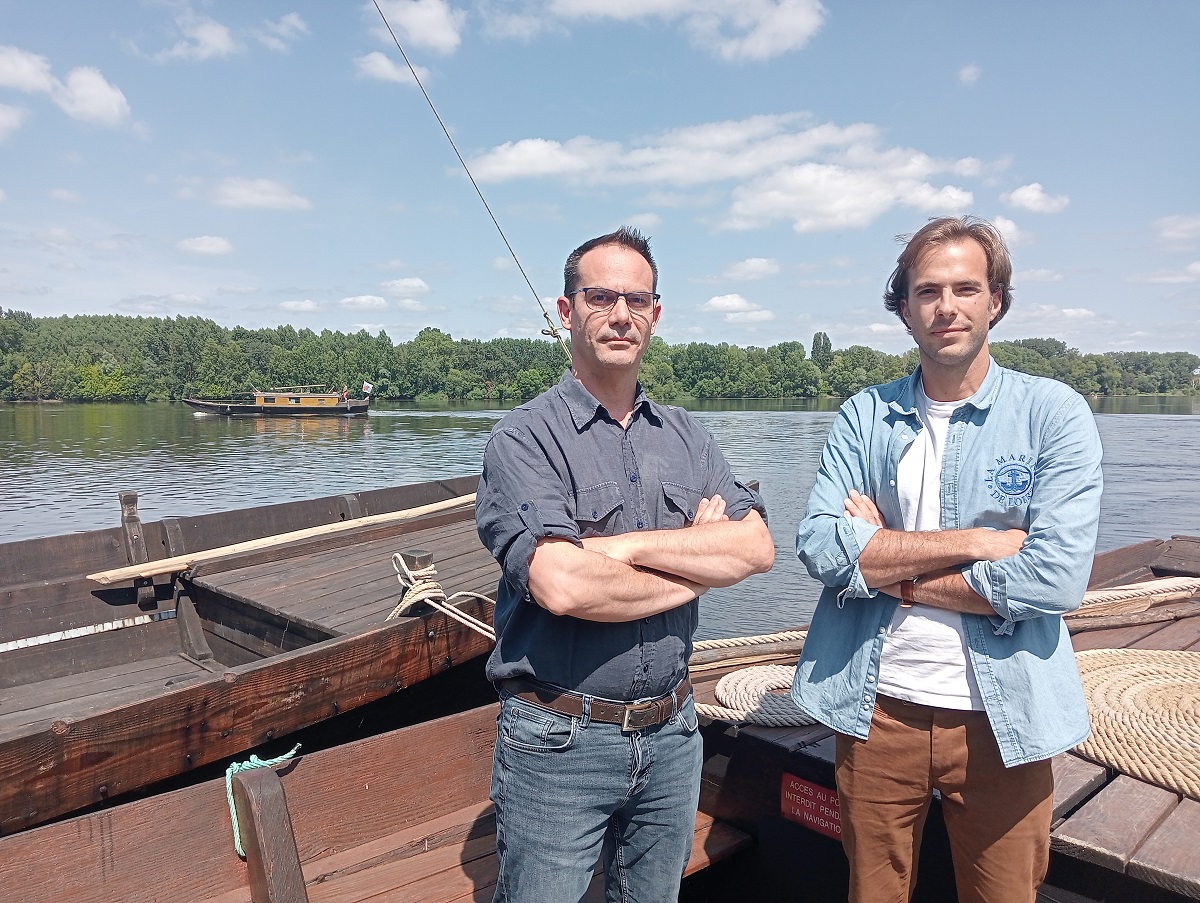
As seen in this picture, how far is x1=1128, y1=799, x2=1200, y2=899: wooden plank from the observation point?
6.95ft

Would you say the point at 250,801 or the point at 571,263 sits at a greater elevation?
the point at 571,263

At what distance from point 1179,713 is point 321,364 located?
299 ft

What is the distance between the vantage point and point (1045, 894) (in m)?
2.41

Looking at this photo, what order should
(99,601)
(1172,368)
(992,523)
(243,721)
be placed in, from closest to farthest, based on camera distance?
1. (992,523)
2. (243,721)
3. (99,601)
4. (1172,368)

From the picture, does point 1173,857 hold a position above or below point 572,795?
below

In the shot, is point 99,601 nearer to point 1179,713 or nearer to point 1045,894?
point 1045,894

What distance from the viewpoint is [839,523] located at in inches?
91.4

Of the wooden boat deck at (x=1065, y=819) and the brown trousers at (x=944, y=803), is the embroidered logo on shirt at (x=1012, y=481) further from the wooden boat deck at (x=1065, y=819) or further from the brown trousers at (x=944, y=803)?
the wooden boat deck at (x=1065, y=819)

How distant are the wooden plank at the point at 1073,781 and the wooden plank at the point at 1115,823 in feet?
0.09

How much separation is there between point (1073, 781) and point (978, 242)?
5.50 ft

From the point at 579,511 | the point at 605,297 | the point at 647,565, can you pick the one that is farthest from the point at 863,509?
the point at 605,297

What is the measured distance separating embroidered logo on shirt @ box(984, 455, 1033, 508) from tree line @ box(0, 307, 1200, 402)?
7014cm

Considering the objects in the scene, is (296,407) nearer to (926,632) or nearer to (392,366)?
(392,366)

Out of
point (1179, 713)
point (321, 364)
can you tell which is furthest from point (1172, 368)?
point (1179, 713)
